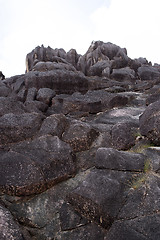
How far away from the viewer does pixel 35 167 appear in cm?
924

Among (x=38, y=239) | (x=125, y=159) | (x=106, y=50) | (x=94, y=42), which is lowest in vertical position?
(x=38, y=239)

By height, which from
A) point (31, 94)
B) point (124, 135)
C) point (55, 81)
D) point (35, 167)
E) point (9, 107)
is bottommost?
point (35, 167)

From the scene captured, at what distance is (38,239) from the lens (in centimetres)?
745

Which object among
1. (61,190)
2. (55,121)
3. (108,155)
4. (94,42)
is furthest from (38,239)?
(94,42)

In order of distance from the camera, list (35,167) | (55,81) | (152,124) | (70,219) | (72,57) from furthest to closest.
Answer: (72,57) < (55,81) < (152,124) < (35,167) < (70,219)

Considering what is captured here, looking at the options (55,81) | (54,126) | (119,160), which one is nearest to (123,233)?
(119,160)

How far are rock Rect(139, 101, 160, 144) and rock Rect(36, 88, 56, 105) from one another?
12.7 m

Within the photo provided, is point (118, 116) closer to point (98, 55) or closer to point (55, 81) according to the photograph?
point (55, 81)

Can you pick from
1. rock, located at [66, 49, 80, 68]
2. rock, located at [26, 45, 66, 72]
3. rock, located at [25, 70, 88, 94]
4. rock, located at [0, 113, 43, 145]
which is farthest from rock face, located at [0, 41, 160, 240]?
rock, located at [66, 49, 80, 68]

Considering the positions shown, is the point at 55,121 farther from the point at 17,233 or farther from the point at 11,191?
the point at 17,233

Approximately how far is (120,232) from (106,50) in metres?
65.5

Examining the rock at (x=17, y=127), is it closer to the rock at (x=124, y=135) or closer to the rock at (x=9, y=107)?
the rock at (x=9, y=107)

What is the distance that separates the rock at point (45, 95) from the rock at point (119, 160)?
1358 cm

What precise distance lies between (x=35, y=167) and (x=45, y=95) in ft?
45.6
